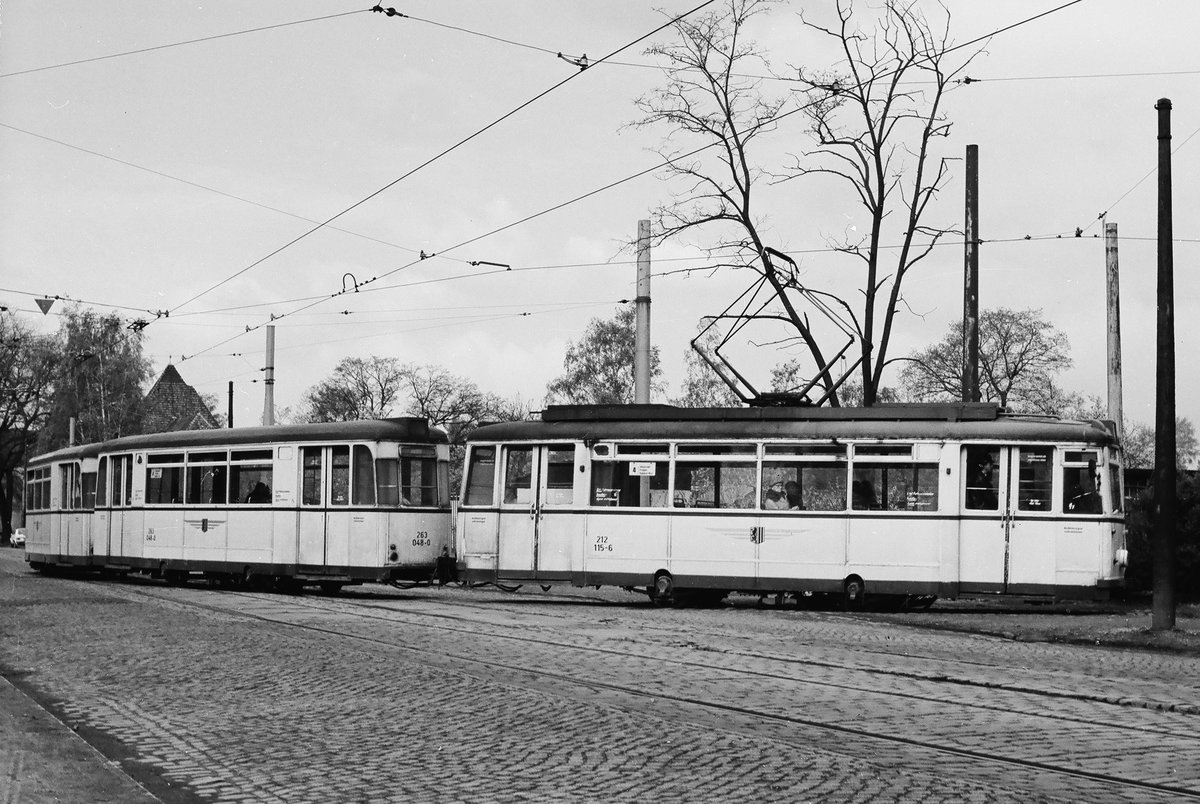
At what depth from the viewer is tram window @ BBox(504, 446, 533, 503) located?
23047 mm

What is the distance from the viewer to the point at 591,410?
2266cm

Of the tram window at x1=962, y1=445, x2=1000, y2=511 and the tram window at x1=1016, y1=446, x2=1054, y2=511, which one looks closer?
the tram window at x1=1016, y1=446, x2=1054, y2=511

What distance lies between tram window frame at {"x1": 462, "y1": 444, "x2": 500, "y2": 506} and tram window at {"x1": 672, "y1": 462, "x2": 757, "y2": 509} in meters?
3.06

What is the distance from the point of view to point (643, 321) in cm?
2761

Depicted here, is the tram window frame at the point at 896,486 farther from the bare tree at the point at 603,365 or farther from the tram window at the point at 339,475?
the bare tree at the point at 603,365

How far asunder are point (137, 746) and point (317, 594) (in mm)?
17506

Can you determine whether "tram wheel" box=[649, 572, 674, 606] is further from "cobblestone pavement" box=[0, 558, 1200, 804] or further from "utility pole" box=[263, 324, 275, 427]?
"utility pole" box=[263, 324, 275, 427]

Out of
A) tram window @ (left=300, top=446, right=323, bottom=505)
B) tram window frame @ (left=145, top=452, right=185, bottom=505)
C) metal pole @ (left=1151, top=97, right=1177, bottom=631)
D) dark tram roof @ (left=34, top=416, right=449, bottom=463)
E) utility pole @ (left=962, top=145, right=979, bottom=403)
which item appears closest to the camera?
metal pole @ (left=1151, top=97, right=1177, bottom=631)

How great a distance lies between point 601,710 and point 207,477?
1846cm

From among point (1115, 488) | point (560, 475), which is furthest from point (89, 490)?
point (1115, 488)

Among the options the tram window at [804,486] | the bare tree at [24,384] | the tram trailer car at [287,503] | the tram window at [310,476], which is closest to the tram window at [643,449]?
the tram window at [804,486]

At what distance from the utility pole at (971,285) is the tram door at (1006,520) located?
5424mm

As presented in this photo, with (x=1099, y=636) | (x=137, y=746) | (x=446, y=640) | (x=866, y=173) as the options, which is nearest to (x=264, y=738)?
(x=137, y=746)

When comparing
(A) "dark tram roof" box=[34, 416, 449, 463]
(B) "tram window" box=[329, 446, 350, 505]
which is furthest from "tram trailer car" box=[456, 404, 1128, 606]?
(B) "tram window" box=[329, 446, 350, 505]
